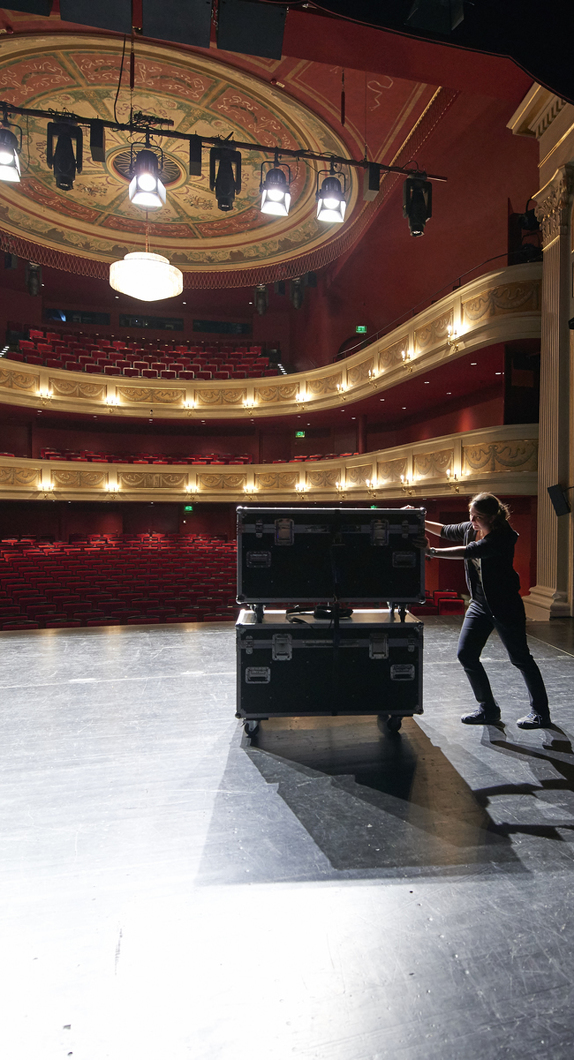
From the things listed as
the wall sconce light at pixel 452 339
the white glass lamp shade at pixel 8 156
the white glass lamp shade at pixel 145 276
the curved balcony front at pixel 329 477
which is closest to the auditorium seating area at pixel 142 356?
the curved balcony front at pixel 329 477

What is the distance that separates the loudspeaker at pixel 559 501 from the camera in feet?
17.3

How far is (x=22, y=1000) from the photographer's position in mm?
1033

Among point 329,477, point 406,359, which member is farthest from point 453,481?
point 329,477

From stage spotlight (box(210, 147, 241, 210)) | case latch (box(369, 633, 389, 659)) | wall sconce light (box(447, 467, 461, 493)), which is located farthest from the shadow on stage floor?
stage spotlight (box(210, 147, 241, 210))

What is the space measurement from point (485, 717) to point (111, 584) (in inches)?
258

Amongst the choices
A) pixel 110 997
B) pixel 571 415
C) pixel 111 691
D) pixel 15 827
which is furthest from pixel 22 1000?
pixel 571 415

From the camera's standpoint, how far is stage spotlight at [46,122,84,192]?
4863 millimetres

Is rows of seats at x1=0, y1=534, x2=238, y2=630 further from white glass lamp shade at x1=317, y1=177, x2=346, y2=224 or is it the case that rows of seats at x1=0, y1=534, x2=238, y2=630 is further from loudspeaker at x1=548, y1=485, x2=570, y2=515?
white glass lamp shade at x1=317, y1=177, x2=346, y2=224

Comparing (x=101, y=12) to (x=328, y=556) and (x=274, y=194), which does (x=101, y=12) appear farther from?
(x=328, y=556)

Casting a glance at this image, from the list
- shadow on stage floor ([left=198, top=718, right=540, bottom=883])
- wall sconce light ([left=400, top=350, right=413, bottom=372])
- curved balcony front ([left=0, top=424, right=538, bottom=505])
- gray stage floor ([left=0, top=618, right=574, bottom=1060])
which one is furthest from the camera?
wall sconce light ([left=400, top=350, right=413, bottom=372])

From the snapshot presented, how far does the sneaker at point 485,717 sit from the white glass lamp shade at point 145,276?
7007mm

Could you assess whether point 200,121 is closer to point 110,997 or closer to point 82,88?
point 82,88

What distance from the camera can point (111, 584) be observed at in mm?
7781

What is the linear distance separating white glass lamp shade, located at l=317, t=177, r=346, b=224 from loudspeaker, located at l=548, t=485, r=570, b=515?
12.5ft
